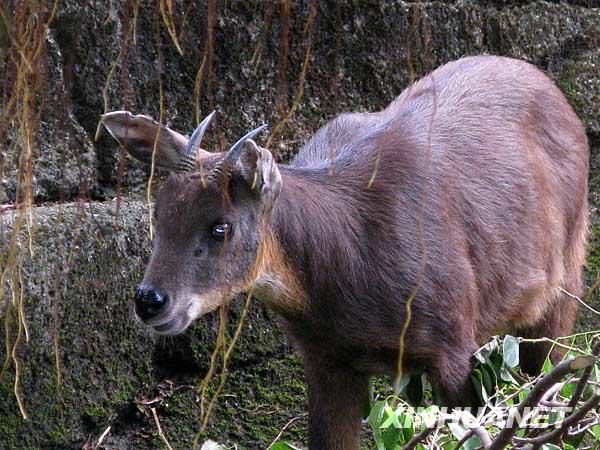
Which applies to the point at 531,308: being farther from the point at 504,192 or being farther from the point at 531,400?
the point at 531,400

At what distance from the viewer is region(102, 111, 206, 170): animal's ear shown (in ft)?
12.7

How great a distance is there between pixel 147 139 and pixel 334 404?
123 centimetres

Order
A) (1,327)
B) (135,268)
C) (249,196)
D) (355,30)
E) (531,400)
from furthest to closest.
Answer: (355,30) < (135,268) < (1,327) < (249,196) < (531,400)

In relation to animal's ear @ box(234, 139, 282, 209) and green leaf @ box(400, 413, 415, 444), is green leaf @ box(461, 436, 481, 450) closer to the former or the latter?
green leaf @ box(400, 413, 415, 444)

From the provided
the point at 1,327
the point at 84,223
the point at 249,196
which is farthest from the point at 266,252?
the point at 1,327

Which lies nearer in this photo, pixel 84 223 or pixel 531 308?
pixel 84 223

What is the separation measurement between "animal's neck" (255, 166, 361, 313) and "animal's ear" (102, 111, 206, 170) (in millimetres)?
373

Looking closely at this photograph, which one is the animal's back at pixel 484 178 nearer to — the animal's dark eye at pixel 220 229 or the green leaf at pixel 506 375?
the green leaf at pixel 506 375

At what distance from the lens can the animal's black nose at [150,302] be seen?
12.1ft

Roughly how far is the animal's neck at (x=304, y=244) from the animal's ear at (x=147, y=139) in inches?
14.7

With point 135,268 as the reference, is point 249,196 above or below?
above

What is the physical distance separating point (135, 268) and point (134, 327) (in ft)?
0.79

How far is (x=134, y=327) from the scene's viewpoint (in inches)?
185

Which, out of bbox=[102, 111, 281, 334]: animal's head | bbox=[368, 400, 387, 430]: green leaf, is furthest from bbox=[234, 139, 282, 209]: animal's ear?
bbox=[368, 400, 387, 430]: green leaf
